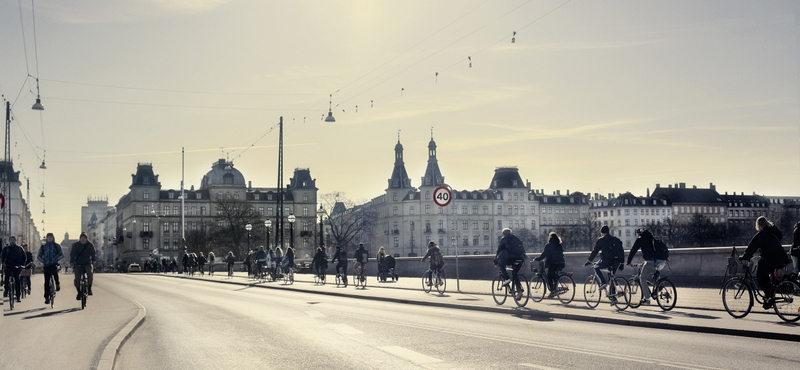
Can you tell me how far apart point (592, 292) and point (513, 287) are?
2029mm

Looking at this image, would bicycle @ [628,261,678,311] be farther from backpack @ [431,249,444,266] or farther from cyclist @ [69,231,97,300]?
cyclist @ [69,231,97,300]

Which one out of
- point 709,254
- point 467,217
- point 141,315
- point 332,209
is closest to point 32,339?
point 141,315

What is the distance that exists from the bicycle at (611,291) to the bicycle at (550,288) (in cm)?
76

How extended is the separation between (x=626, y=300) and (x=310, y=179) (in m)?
149

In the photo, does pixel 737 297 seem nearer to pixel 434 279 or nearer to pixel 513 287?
pixel 513 287

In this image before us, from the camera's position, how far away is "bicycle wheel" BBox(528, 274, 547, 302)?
20.4 m

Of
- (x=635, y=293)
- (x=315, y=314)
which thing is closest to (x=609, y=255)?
(x=635, y=293)

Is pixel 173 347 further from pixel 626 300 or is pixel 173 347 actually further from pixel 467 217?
pixel 467 217

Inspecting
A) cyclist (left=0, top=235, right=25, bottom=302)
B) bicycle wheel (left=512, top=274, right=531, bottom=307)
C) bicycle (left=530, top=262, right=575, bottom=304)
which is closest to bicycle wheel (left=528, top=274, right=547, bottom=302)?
bicycle (left=530, top=262, right=575, bottom=304)

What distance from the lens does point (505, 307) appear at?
1917 centimetres

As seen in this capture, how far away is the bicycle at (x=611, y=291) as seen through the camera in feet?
58.5

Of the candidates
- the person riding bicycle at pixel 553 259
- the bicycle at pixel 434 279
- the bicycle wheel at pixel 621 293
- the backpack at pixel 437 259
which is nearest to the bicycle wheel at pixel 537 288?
the person riding bicycle at pixel 553 259

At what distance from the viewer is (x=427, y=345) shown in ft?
39.4

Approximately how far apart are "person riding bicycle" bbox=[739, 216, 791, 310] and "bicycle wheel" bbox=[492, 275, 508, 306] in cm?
654
